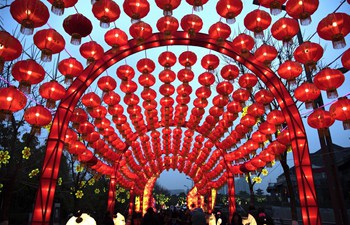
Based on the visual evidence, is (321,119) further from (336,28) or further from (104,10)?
(104,10)

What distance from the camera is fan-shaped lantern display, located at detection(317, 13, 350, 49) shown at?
5609mm

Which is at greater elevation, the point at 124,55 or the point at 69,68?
the point at 124,55

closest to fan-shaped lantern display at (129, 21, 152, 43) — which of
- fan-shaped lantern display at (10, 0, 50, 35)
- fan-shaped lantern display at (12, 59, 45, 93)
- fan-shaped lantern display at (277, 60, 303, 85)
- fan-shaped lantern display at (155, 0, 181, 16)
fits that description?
fan-shaped lantern display at (155, 0, 181, 16)

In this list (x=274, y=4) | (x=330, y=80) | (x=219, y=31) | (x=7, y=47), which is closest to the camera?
(x=7, y=47)

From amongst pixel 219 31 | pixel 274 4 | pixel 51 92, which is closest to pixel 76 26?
pixel 51 92

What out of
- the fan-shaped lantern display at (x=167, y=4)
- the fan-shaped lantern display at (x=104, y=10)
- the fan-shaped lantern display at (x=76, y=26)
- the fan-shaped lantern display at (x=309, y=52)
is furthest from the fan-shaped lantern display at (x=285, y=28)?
the fan-shaped lantern display at (x=76, y=26)

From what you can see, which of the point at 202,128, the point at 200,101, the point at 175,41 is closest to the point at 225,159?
the point at 202,128

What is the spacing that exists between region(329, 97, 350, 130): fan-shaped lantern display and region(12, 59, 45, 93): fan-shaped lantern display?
21.8ft

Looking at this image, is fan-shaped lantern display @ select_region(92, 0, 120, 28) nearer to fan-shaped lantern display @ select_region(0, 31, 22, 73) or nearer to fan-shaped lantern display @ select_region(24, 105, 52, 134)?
fan-shaped lantern display @ select_region(0, 31, 22, 73)

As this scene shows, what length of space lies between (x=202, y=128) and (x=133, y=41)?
7.33 meters

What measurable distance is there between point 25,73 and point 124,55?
3.23 m

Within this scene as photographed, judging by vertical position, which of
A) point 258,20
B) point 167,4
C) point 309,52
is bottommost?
point 309,52

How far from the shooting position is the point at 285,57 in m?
14.9

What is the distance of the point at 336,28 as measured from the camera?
5.65 meters
